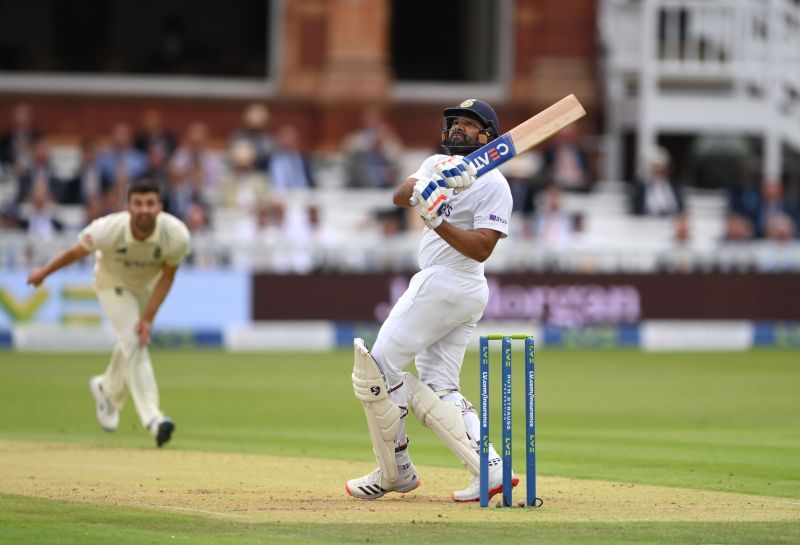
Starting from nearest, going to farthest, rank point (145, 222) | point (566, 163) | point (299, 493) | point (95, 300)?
point (299, 493) → point (145, 222) → point (95, 300) → point (566, 163)

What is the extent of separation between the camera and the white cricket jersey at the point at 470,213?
22.6ft

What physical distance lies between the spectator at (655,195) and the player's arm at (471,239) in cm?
1383

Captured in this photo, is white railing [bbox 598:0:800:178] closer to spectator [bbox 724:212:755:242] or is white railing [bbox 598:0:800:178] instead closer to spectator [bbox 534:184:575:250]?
spectator [bbox 724:212:755:242]

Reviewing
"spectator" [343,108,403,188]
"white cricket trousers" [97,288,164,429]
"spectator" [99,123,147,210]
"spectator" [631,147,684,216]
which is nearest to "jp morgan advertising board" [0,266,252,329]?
"spectator" [99,123,147,210]

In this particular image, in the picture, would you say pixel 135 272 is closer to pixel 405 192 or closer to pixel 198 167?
pixel 405 192

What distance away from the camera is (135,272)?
387 inches

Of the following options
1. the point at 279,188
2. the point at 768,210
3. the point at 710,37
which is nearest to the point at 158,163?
the point at 279,188

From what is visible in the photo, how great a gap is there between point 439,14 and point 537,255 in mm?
7871

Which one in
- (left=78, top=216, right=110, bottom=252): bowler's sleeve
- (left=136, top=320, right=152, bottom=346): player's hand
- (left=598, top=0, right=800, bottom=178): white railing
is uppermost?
(left=598, top=0, right=800, bottom=178): white railing

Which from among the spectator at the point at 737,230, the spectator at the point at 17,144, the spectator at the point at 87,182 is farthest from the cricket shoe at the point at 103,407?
the spectator at the point at 737,230

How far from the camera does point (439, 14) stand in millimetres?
25453

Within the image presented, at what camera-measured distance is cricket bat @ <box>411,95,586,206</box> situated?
6.74 meters

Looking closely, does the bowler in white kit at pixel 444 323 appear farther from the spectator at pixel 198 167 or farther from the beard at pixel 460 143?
the spectator at pixel 198 167

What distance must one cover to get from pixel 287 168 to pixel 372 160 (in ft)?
3.37
